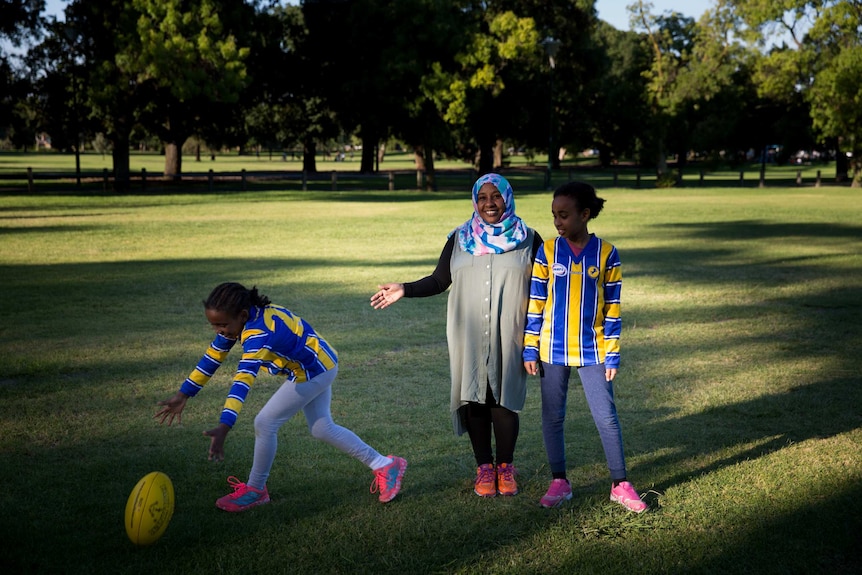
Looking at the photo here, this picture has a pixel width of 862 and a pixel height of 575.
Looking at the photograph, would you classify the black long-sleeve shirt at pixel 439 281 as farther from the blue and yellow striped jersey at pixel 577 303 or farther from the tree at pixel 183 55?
the tree at pixel 183 55

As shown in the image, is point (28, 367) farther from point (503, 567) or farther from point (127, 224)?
→ point (127, 224)

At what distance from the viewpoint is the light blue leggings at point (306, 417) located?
4410 millimetres

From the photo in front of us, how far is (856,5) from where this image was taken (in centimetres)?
4322

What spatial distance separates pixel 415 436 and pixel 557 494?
1450 millimetres

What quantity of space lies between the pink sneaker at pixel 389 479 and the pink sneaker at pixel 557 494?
0.81m

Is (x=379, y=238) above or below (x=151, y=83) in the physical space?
below

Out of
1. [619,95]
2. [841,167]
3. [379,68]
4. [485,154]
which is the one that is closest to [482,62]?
[379,68]

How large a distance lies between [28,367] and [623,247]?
1232 cm

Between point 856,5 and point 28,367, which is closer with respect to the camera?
point 28,367

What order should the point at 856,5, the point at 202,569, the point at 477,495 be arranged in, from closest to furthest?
the point at 202,569, the point at 477,495, the point at 856,5

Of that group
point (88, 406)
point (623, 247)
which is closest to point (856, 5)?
point (623, 247)

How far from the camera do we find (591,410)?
178 inches

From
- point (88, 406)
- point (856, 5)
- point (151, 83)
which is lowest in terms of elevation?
point (88, 406)

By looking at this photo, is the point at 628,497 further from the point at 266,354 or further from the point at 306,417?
the point at 266,354
